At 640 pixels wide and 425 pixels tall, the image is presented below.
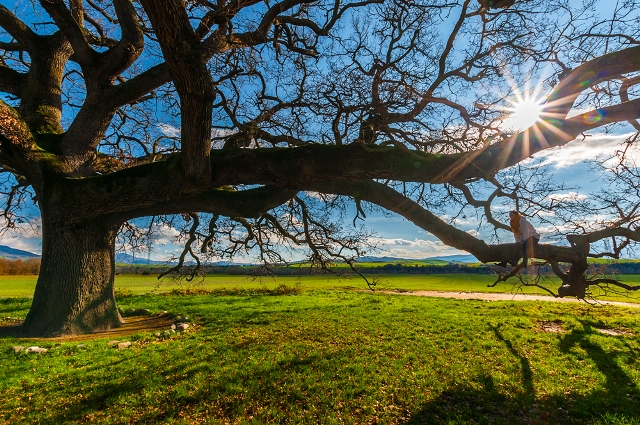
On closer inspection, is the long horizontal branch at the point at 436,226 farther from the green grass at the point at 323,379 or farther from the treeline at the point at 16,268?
the treeline at the point at 16,268

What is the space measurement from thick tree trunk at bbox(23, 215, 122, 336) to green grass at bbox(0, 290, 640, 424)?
2.81ft

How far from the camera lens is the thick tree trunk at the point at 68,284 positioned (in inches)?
304

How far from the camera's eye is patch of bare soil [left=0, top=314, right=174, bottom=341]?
7678 mm

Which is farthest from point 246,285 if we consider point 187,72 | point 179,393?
point 187,72

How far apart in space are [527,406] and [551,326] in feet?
28.2

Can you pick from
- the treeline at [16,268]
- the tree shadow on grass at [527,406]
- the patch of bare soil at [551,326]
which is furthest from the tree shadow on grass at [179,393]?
the treeline at [16,268]

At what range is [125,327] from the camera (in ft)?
29.6

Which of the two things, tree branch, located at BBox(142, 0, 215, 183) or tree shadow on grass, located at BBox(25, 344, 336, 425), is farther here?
tree shadow on grass, located at BBox(25, 344, 336, 425)

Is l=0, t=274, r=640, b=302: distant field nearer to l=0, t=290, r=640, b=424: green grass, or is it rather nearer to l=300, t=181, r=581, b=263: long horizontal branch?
l=300, t=181, r=581, b=263: long horizontal branch

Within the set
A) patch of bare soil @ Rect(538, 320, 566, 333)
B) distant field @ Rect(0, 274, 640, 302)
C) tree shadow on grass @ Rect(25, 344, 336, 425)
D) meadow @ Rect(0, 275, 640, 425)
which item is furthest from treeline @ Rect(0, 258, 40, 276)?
patch of bare soil @ Rect(538, 320, 566, 333)

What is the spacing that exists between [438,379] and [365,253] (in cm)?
432

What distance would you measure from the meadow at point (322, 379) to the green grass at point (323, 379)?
2 centimetres

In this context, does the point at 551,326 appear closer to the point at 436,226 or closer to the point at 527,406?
the point at 436,226

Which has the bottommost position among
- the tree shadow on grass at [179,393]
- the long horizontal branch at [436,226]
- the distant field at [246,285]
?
the distant field at [246,285]
